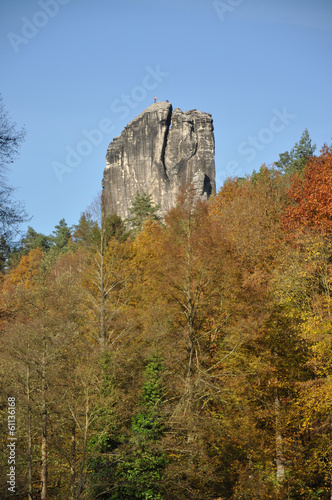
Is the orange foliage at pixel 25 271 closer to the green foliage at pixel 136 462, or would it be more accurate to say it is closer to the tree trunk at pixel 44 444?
the tree trunk at pixel 44 444

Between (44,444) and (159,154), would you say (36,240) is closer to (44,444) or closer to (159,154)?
(159,154)

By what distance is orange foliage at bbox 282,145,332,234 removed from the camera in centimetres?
2198

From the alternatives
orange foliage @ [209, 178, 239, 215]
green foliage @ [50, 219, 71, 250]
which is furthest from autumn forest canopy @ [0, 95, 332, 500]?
green foliage @ [50, 219, 71, 250]

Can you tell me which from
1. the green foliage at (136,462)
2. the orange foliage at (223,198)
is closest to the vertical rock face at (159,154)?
the orange foliage at (223,198)

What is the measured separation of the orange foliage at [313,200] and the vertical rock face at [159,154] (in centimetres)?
5485

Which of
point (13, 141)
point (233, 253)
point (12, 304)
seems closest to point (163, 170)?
point (12, 304)

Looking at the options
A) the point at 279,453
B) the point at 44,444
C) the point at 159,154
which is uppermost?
the point at 159,154

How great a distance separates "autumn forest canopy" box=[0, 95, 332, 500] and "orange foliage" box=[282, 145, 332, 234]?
0.12m

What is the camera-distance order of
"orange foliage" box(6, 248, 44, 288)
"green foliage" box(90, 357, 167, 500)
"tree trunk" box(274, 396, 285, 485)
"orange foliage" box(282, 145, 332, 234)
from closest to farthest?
"green foliage" box(90, 357, 167, 500) < "tree trunk" box(274, 396, 285, 485) < "orange foliage" box(282, 145, 332, 234) < "orange foliage" box(6, 248, 44, 288)

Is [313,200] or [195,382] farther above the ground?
[313,200]

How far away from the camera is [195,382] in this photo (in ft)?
54.7

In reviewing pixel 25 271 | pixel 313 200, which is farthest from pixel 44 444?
pixel 25 271

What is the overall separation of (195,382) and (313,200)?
37.5 ft

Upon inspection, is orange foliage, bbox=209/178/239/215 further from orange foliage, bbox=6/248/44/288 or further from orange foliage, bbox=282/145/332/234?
orange foliage, bbox=6/248/44/288
